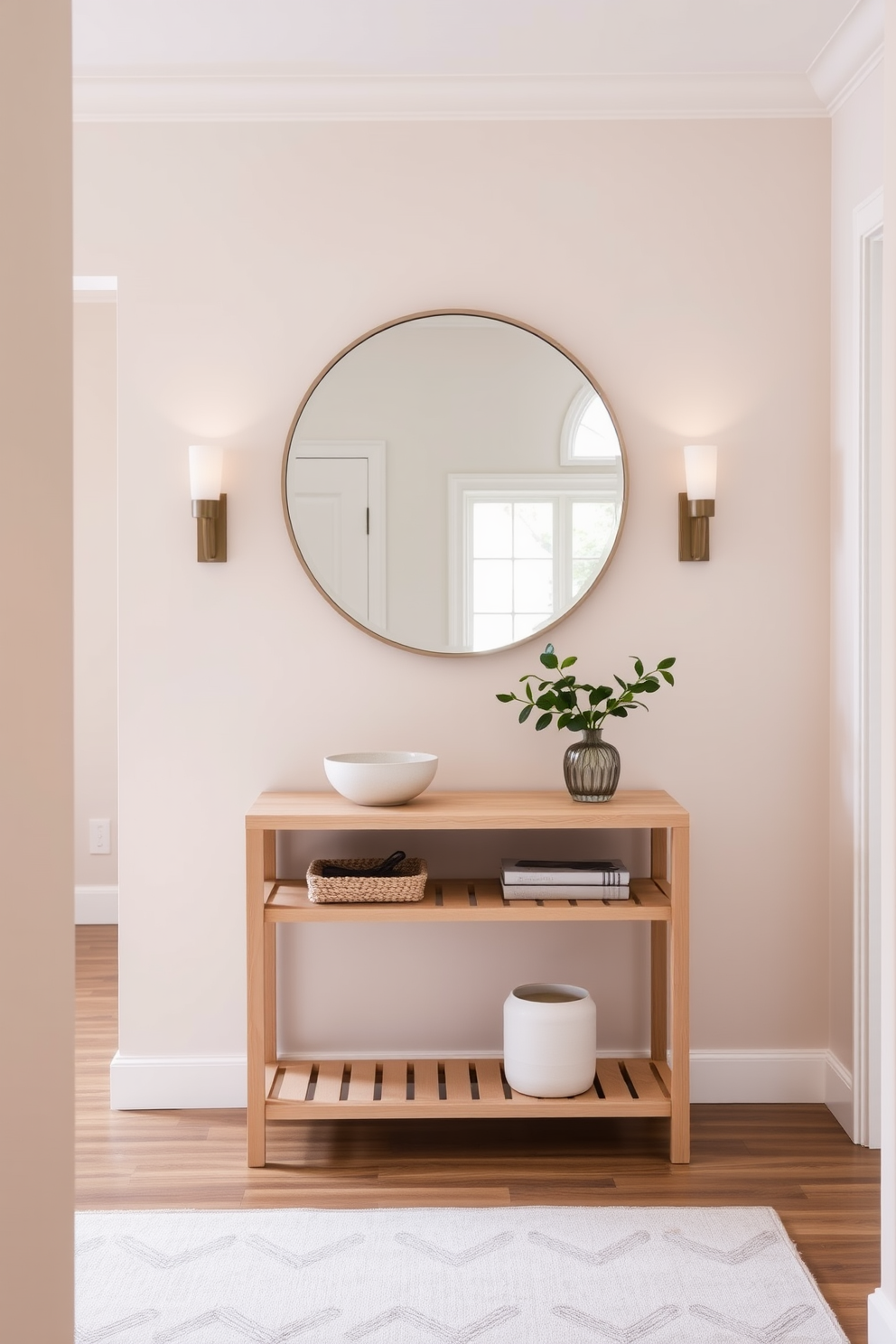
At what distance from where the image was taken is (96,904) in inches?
180

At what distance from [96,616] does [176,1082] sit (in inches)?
89.2

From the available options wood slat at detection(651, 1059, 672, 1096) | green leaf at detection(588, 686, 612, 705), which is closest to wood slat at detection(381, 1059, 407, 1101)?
wood slat at detection(651, 1059, 672, 1096)

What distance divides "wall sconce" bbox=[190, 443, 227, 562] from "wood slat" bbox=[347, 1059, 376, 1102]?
1.32 meters

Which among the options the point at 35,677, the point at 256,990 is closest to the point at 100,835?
the point at 256,990

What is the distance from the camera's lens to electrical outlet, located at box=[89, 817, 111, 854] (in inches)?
179

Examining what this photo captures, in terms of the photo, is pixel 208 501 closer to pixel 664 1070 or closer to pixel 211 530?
pixel 211 530

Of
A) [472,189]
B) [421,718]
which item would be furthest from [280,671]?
[472,189]

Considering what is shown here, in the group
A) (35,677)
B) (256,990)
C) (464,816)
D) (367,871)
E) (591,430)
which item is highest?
(591,430)

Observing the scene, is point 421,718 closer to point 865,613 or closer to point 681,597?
point 681,597

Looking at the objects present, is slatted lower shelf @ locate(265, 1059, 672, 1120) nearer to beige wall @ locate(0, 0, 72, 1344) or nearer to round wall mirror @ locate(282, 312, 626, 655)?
round wall mirror @ locate(282, 312, 626, 655)

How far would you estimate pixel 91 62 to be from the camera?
271 cm

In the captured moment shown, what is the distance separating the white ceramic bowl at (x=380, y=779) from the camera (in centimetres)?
259

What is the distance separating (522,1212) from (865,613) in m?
1.56

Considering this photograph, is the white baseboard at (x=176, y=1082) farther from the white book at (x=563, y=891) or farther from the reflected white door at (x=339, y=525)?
the reflected white door at (x=339, y=525)
